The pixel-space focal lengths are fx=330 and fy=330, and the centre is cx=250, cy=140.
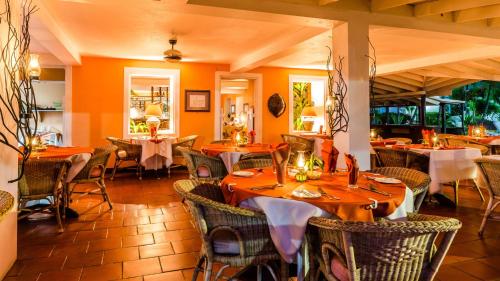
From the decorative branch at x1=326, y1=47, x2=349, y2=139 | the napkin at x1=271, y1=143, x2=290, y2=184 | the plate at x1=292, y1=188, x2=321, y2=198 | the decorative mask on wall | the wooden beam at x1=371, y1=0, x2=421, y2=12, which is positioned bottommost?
the plate at x1=292, y1=188, x2=321, y2=198

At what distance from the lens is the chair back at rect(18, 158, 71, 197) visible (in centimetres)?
310

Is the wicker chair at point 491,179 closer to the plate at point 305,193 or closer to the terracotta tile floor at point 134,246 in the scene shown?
the terracotta tile floor at point 134,246

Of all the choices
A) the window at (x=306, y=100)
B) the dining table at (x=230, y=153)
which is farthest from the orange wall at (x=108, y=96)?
the dining table at (x=230, y=153)

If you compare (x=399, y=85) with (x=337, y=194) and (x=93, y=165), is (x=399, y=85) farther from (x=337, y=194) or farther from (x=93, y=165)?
(x=337, y=194)

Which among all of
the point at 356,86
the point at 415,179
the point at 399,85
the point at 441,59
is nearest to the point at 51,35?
the point at 356,86

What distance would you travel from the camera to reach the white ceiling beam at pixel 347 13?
10.9 feet

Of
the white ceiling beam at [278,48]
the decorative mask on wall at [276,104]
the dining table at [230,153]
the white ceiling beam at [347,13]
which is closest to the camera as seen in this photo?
the white ceiling beam at [347,13]

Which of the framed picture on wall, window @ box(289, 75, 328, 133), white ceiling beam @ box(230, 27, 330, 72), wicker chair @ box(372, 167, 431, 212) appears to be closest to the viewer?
wicker chair @ box(372, 167, 431, 212)

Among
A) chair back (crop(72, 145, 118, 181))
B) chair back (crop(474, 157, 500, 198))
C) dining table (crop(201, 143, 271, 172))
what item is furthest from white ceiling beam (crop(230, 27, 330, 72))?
chair back (crop(72, 145, 118, 181))

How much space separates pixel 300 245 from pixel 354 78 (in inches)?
94.3

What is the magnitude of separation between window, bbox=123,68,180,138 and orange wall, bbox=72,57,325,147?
0.38ft

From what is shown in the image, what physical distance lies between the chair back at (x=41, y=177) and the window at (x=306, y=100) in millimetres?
5667

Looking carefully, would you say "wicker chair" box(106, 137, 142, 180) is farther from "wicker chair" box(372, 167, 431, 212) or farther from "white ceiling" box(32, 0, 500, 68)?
"wicker chair" box(372, 167, 431, 212)

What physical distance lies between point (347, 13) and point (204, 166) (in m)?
2.38
